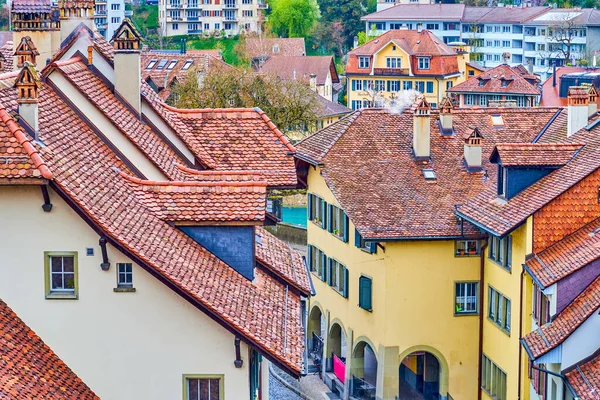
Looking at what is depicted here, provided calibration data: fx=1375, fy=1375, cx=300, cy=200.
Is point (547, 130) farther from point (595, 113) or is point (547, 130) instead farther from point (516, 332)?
point (516, 332)

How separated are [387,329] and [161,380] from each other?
83.5 ft

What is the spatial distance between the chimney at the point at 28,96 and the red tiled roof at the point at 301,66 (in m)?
111

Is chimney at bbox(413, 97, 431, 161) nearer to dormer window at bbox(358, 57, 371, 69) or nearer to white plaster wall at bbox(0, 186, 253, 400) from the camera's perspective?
white plaster wall at bbox(0, 186, 253, 400)

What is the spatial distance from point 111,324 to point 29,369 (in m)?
2.19

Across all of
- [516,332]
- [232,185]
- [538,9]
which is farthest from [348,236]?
[538,9]

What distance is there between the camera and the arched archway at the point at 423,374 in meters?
47.0

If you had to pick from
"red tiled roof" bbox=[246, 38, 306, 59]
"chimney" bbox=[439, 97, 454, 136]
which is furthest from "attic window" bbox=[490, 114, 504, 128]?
"red tiled roof" bbox=[246, 38, 306, 59]

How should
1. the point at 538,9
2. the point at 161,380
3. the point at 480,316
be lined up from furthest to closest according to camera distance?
the point at 538,9
the point at 480,316
the point at 161,380

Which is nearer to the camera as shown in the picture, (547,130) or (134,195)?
(134,195)

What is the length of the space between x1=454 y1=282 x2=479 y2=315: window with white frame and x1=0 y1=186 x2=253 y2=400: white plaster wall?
25.2 m

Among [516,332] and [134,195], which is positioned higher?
[134,195]

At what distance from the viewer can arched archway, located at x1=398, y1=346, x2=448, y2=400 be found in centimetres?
4697

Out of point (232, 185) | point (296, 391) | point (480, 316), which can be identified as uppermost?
point (232, 185)

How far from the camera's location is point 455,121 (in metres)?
51.3
